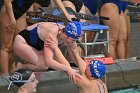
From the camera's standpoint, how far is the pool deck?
17.7ft

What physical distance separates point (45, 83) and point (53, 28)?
1.02 metres

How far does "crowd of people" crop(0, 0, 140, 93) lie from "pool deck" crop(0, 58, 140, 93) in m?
0.27

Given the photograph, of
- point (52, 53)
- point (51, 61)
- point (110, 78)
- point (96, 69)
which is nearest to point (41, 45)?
point (52, 53)

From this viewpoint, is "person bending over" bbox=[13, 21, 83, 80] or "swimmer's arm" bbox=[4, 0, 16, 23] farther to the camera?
"swimmer's arm" bbox=[4, 0, 16, 23]

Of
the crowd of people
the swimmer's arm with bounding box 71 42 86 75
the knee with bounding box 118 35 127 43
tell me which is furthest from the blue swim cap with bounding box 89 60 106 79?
the knee with bounding box 118 35 127 43

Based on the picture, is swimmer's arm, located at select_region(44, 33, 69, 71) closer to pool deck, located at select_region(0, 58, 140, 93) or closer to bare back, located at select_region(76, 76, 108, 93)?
bare back, located at select_region(76, 76, 108, 93)

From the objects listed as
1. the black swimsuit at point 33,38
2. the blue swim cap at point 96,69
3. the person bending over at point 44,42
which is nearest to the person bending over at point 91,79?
the blue swim cap at point 96,69

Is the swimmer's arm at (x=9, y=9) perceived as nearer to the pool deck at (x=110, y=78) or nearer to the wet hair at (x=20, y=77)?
the pool deck at (x=110, y=78)

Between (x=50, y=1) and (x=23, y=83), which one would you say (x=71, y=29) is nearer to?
(x=23, y=83)

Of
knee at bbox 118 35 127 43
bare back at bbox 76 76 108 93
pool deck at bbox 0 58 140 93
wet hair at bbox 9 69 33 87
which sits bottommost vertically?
pool deck at bbox 0 58 140 93

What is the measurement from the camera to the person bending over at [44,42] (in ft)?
15.2

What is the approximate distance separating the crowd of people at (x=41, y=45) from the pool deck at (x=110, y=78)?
0.90 ft

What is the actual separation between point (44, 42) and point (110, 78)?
76.0 inches

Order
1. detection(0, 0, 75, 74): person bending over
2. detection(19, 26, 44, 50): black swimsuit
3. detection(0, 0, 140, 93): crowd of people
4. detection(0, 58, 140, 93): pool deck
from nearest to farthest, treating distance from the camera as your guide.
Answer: detection(0, 0, 140, 93): crowd of people → detection(19, 26, 44, 50): black swimsuit → detection(0, 0, 75, 74): person bending over → detection(0, 58, 140, 93): pool deck
